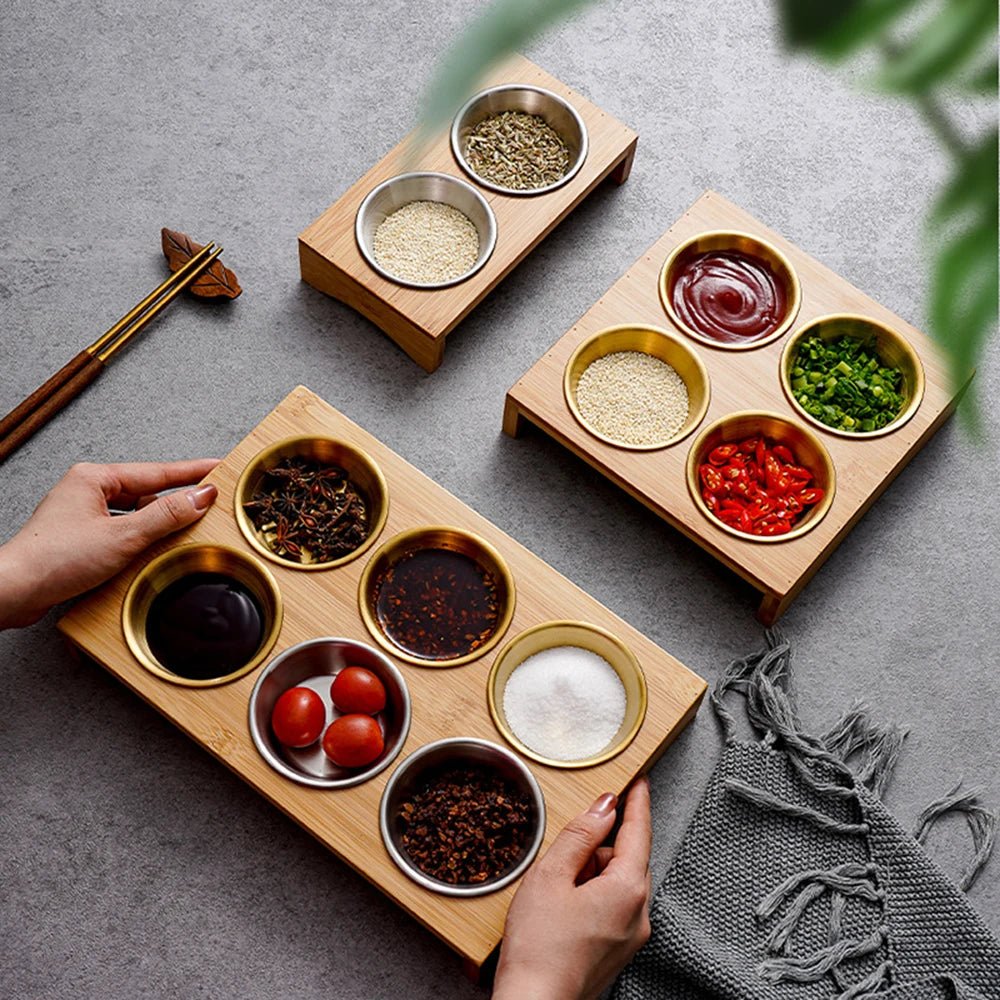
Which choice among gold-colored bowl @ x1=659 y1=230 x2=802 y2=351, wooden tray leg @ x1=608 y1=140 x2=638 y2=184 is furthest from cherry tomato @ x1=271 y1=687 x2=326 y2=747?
wooden tray leg @ x1=608 y1=140 x2=638 y2=184

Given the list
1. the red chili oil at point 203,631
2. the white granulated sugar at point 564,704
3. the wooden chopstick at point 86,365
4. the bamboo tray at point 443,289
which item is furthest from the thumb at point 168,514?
the white granulated sugar at point 564,704

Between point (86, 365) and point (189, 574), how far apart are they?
572mm

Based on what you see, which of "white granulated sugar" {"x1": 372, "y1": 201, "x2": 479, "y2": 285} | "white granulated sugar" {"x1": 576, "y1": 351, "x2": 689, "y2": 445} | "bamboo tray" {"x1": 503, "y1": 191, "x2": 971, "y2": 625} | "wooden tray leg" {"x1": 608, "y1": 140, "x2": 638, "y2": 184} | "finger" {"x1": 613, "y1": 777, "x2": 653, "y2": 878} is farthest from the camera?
"wooden tray leg" {"x1": 608, "y1": 140, "x2": 638, "y2": 184}

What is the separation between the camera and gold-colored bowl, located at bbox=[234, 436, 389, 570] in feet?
7.50

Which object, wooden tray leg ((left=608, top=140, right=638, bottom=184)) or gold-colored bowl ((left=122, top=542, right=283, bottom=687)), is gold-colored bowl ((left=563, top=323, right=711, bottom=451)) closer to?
wooden tray leg ((left=608, top=140, right=638, bottom=184))

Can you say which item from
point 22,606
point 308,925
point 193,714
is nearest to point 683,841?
point 308,925

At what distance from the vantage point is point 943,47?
0.25m

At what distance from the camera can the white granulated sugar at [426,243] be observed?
256 cm

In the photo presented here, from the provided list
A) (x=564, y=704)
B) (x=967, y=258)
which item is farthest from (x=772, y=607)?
(x=967, y=258)

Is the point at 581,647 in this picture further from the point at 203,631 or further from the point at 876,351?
the point at 876,351

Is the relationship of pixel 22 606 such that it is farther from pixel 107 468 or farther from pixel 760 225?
pixel 760 225

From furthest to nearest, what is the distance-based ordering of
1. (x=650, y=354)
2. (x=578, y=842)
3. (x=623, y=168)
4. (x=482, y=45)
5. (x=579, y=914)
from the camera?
(x=623, y=168), (x=650, y=354), (x=578, y=842), (x=579, y=914), (x=482, y=45)

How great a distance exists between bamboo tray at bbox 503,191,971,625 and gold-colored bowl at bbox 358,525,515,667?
0.98 feet

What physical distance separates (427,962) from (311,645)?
0.61m
